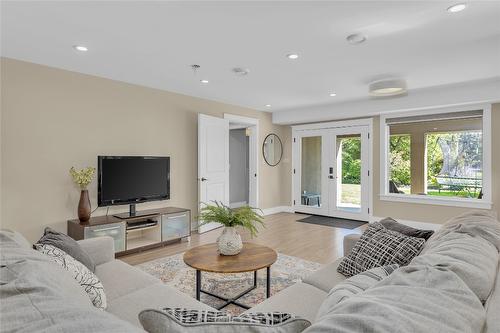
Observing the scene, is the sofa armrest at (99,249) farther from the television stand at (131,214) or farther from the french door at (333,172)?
the french door at (333,172)

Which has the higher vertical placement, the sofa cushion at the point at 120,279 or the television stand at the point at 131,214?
the television stand at the point at 131,214

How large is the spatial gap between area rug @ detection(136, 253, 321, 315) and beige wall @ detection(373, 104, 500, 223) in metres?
2.92

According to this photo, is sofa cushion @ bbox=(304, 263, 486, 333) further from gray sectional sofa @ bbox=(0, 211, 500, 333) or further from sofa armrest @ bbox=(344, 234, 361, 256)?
sofa armrest @ bbox=(344, 234, 361, 256)

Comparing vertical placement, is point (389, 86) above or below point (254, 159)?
above

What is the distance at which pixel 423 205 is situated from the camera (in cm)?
526

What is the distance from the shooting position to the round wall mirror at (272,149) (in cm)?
669

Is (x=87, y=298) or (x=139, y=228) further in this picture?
(x=139, y=228)

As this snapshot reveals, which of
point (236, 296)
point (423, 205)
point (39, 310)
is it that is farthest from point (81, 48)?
point (423, 205)

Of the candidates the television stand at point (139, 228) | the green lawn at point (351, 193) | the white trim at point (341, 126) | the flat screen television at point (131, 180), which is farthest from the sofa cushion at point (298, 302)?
the green lawn at point (351, 193)

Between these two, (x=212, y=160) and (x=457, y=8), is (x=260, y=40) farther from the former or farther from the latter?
(x=212, y=160)

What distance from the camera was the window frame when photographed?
4633 millimetres

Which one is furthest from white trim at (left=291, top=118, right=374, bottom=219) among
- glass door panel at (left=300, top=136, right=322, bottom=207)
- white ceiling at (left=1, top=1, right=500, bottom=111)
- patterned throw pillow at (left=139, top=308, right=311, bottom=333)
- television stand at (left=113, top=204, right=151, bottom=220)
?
patterned throw pillow at (left=139, top=308, right=311, bottom=333)

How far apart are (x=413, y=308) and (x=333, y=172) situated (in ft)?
18.9

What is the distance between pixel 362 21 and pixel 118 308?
2699 mm
